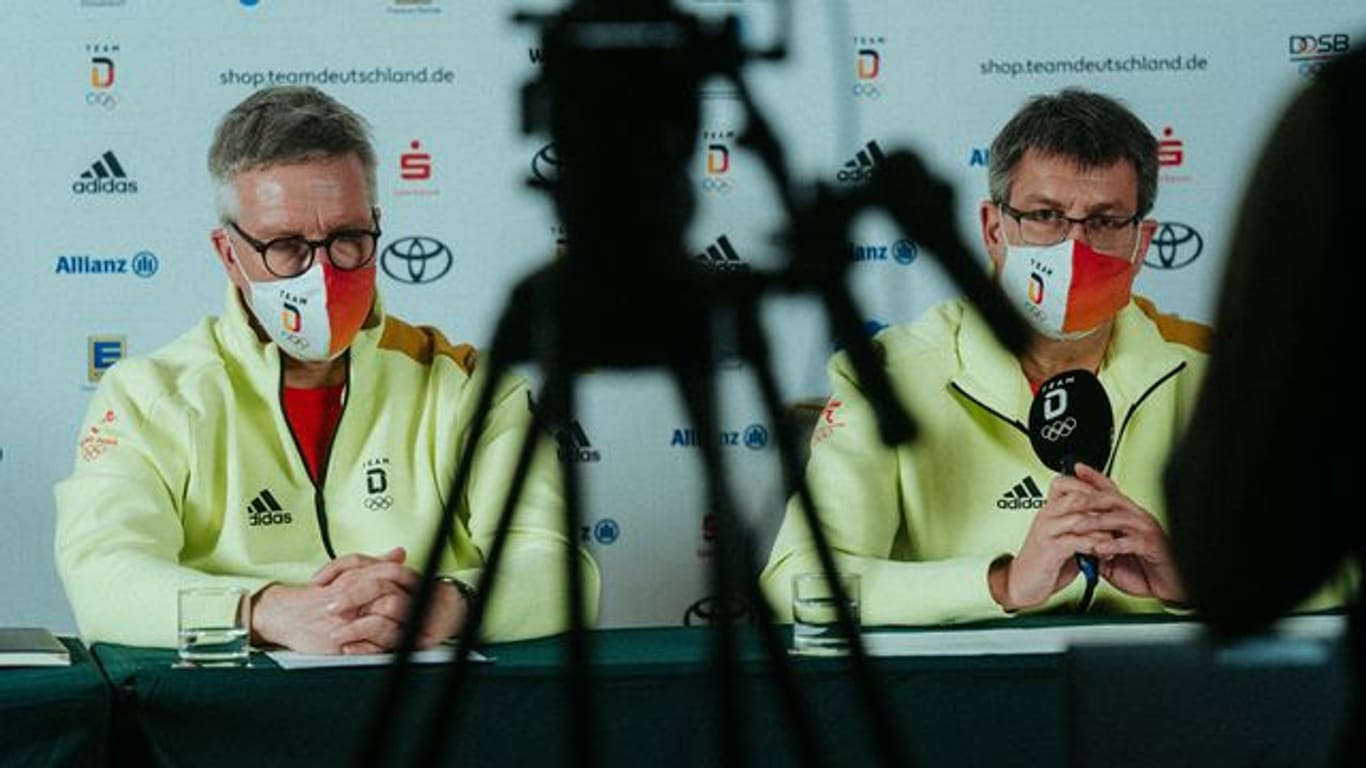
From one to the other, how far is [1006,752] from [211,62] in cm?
210

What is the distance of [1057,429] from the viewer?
4.15 meters

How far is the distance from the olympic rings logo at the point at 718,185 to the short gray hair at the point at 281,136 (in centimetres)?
63

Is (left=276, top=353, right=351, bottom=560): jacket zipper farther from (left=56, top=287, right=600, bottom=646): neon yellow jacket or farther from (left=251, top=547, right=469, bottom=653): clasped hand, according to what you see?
(left=251, top=547, right=469, bottom=653): clasped hand

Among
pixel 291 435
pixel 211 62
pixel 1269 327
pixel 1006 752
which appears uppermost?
pixel 211 62

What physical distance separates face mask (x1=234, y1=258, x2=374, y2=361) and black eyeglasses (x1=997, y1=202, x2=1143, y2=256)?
1218mm

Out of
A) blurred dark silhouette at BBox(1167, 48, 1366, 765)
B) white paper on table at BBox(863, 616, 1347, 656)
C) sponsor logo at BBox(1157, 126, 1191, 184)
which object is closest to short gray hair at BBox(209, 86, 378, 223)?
white paper on table at BBox(863, 616, 1347, 656)

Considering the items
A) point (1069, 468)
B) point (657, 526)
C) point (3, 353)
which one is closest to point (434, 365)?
point (657, 526)

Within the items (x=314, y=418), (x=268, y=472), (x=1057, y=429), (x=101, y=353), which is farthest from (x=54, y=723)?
(x=1057, y=429)

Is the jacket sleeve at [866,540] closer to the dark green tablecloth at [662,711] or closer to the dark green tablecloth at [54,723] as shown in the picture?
the dark green tablecloth at [662,711]

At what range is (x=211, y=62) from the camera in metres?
4.18

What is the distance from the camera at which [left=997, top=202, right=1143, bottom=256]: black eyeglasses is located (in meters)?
4.15

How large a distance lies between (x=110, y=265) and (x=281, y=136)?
0.43 metres

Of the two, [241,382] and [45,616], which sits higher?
[241,382]

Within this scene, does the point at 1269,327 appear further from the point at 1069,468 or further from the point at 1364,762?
the point at 1069,468
